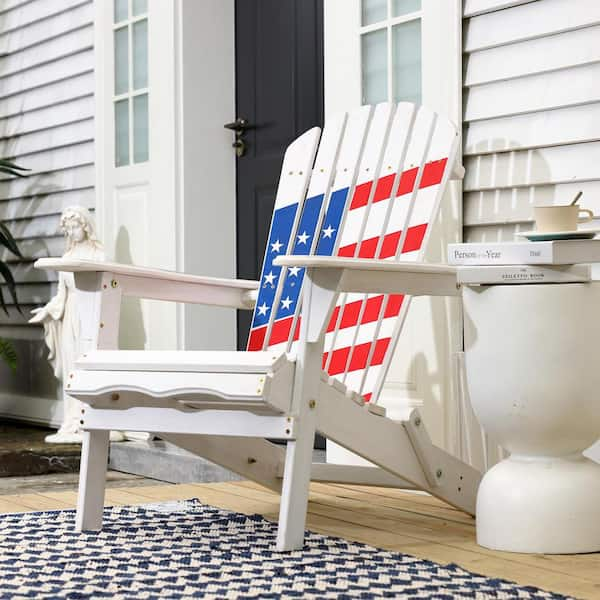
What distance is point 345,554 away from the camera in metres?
2.40

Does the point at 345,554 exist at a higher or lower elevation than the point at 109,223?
lower

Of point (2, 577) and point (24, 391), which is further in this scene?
point (24, 391)

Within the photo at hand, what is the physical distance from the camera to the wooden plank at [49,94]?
5098 mm

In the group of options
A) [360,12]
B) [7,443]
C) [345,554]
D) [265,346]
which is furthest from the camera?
[7,443]

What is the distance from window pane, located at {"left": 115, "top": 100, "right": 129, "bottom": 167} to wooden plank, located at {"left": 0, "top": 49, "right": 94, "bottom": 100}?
0.34 m

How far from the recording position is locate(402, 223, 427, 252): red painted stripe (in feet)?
9.76

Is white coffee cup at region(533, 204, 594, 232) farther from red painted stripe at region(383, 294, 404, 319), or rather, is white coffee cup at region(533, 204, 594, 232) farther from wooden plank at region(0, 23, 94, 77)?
wooden plank at region(0, 23, 94, 77)

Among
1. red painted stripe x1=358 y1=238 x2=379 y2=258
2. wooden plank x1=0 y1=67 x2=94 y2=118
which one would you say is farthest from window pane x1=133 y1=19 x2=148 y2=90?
red painted stripe x1=358 y1=238 x2=379 y2=258

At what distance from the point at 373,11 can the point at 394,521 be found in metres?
1.59

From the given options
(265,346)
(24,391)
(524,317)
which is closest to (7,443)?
(24,391)

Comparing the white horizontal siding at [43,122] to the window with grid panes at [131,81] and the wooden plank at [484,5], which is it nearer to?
the window with grid panes at [131,81]

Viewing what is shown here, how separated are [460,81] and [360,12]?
494 mm

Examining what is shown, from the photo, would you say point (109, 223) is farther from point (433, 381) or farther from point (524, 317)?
point (524, 317)

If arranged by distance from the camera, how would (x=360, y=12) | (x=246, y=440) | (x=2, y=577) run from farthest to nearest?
1. (x=360, y=12)
2. (x=246, y=440)
3. (x=2, y=577)
